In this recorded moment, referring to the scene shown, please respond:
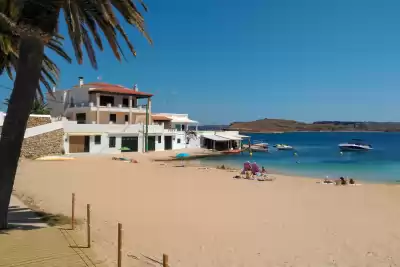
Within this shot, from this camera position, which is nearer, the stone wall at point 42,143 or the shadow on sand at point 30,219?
the shadow on sand at point 30,219

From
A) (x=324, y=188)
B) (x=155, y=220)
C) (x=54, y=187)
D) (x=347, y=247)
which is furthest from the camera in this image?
(x=324, y=188)

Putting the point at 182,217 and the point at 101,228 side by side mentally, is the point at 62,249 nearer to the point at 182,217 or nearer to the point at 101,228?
the point at 101,228

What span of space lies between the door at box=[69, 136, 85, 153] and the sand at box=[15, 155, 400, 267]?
18.1 meters

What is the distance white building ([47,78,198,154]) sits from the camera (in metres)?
41.4

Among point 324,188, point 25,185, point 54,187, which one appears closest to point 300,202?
point 324,188

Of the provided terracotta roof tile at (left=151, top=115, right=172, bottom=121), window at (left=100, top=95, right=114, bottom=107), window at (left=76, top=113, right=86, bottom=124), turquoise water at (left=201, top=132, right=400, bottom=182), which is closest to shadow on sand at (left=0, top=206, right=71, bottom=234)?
turquoise water at (left=201, top=132, right=400, bottom=182)

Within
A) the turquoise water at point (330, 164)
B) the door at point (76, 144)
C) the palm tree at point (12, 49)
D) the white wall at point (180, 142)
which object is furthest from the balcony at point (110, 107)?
the palm tree at point (12, 49)

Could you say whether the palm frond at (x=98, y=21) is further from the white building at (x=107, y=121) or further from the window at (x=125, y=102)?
the window at (x=125, y=102)

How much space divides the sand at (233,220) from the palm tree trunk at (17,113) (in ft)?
9.16

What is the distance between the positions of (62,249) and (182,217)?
5.26 m

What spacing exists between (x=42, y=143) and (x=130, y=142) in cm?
1299

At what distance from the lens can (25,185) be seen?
18234mm

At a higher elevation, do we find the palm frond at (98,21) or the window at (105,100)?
the window at (105,100)

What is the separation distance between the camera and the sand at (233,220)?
8.74 meters
